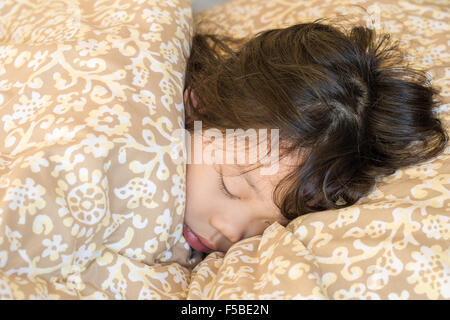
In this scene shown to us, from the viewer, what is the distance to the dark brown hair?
98 cm

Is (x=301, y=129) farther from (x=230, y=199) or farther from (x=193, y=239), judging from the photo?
(x=193, y=239)

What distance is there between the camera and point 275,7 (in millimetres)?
1446

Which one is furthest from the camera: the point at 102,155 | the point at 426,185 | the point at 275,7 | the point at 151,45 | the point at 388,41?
the point at 275,7

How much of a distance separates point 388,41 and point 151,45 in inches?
22.4

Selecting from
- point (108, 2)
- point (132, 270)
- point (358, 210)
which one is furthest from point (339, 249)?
point (108, 2)

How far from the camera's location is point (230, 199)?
1.00 m

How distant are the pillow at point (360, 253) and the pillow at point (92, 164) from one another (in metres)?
0.12

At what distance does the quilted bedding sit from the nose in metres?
0.06

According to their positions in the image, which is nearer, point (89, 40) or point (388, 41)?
point (89, 40)

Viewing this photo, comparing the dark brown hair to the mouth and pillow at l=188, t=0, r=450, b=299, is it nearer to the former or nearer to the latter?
pillow at l=188, t=0, r=450, b=299

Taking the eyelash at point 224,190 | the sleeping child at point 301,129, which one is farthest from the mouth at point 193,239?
the eyelash at point 224,190

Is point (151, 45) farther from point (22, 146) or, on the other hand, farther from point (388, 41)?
point (388, 41)

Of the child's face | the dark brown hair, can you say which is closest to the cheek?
the child's face

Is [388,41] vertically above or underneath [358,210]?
above
